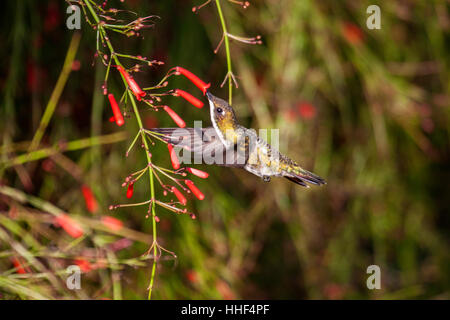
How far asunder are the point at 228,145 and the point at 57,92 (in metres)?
1.13

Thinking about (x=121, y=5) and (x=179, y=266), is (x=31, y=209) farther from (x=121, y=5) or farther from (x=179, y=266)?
(x=121, y=5)

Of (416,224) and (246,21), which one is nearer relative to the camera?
(246,21)

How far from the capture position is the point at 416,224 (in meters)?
3.51

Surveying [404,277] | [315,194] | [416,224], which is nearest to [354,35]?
[315,194]

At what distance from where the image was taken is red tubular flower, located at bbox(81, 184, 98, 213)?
8.06 ft

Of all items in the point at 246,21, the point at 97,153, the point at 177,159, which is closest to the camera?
the point at 177,159

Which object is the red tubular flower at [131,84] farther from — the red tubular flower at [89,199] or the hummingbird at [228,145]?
the red tubular flower at [89,199]

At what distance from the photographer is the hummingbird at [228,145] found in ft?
4.19

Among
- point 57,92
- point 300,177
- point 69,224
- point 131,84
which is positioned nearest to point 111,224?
point 69,224

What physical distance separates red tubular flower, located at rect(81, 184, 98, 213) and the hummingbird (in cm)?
122

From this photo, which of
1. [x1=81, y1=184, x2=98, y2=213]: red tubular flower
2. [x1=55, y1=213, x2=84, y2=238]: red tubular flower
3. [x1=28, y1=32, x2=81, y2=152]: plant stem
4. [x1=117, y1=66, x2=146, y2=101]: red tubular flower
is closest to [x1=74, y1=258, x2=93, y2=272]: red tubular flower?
[x1=55, y1=213, x2=84, y2=238]: red tubular flower

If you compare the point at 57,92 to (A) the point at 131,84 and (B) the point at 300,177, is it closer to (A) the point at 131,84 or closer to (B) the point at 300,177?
(A) the point at 131,84
